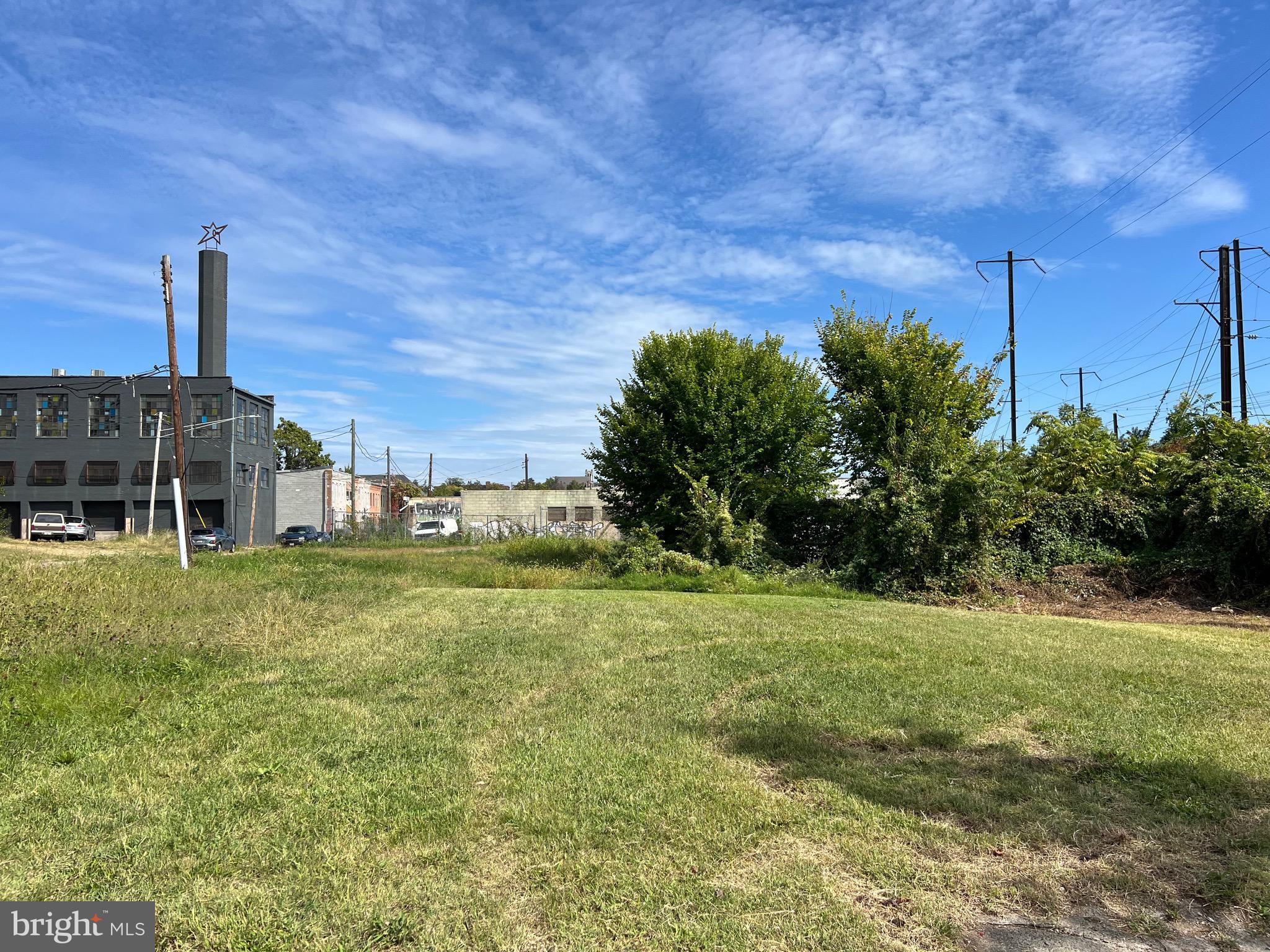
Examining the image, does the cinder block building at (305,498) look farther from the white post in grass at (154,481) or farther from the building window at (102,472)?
the building window at (102,472)

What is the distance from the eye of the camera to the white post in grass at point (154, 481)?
47.5 metres

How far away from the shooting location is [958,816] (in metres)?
4.44

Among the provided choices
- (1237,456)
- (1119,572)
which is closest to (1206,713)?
(1119,572)

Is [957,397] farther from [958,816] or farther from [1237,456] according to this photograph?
[958,816]

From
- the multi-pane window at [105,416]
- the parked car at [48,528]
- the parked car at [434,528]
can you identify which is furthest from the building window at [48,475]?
the parked car at [434,528]

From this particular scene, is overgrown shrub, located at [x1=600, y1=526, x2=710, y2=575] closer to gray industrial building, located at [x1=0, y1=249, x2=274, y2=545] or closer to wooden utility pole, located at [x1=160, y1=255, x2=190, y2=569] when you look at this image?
wooden utility pole, located at [x1=160, y1=255, x2=190, y2=569]

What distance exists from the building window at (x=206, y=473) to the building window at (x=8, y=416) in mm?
12641

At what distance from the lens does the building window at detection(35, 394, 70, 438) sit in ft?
196

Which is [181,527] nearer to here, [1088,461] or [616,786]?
[616,786]

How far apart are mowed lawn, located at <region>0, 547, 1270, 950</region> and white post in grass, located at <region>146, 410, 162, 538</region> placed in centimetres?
4021

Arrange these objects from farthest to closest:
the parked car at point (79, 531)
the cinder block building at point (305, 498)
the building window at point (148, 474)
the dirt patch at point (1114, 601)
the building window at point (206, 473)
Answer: the cinder block building at point (305, 498) → the building window at point (206, 473) → the building window at point (148, 474) → the parked car at point (79, 531) → the dirt patch at point (1114, 601)

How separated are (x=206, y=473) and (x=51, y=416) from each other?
459 inches

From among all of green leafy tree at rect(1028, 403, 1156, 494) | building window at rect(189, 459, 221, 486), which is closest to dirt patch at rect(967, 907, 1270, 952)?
green leafy tree at rect(1028, 403, 1156, 494)

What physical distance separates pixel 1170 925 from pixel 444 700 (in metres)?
5.24
